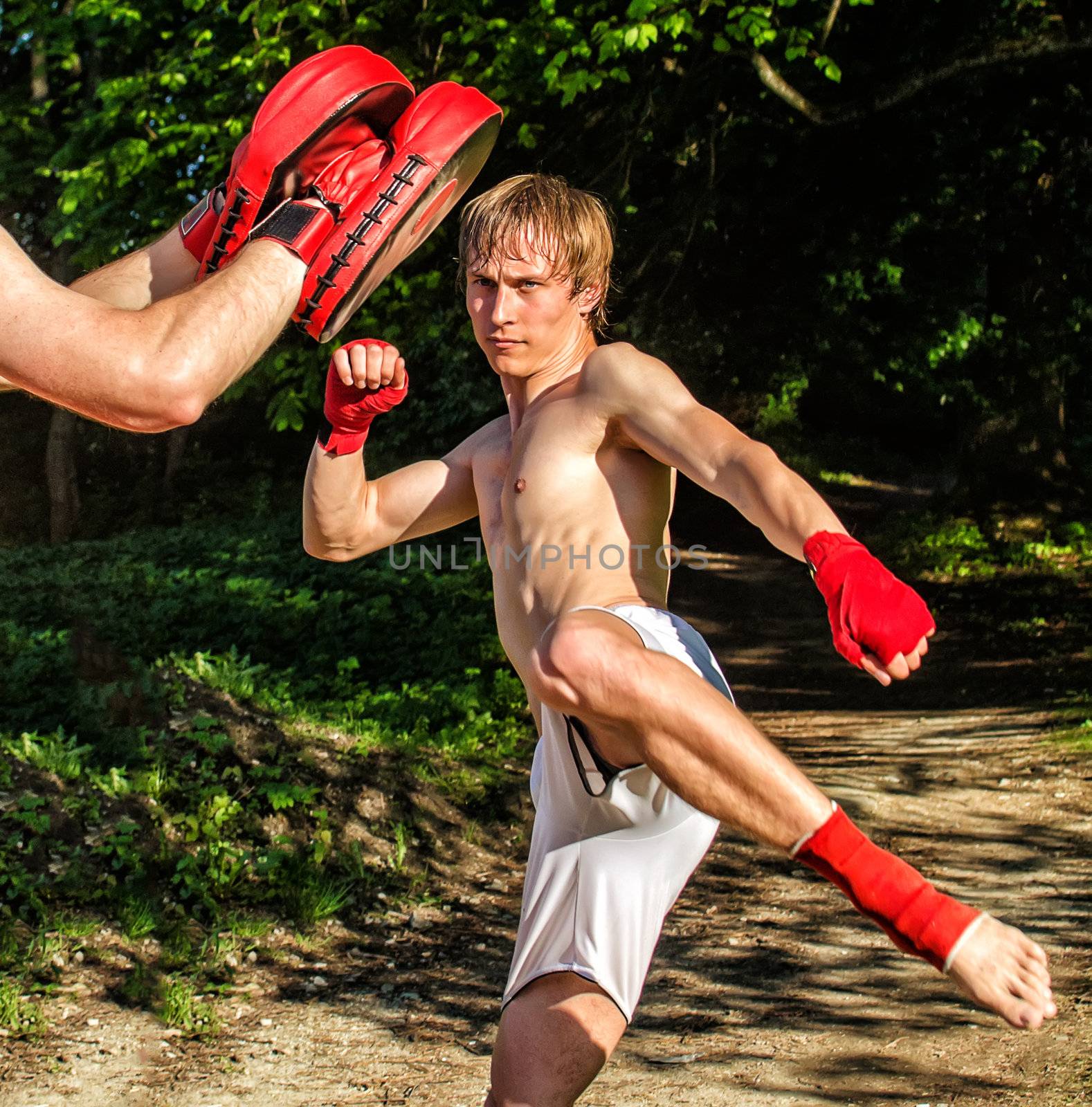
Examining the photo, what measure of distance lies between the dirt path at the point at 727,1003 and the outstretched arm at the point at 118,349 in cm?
259

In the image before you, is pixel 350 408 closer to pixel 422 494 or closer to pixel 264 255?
pixel 422 494

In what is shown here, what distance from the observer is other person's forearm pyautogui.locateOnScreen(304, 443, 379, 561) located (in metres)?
2.86

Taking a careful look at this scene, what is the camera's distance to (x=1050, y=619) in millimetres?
9094

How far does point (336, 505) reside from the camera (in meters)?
2.89

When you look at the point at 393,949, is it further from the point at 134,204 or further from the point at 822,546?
the point at 134,204

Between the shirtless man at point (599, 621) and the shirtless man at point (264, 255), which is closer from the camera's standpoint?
the shirtless man at point (264, 255)

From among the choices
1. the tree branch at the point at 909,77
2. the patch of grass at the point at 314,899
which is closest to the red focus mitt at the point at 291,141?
the patch of grass at the point at 314,899

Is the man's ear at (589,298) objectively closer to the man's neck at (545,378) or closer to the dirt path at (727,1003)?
the man's neck at (545,378)

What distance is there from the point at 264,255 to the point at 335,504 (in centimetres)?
95

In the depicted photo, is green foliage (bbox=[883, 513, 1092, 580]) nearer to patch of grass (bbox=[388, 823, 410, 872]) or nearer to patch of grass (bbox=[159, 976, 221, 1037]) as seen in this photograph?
patch of grass (bbox=[388, 823, 410, 872])

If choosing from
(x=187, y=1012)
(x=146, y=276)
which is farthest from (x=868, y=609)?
(x=187, y=1012)

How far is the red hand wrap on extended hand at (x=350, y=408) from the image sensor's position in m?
2.71

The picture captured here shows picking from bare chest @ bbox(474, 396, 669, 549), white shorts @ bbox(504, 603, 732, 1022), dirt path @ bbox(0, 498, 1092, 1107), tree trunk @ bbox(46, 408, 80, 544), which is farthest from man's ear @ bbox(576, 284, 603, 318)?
tree trunk @ bbox(46, 408, 80, 544)

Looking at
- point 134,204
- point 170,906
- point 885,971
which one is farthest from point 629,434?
point 134,204
